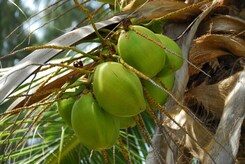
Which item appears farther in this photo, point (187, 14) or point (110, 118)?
point (187, 14)

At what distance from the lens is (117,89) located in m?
1.00

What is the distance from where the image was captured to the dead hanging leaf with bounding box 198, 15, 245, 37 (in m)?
1.40

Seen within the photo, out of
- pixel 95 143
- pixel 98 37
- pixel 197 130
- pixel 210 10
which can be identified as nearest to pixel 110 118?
pixel 95 143

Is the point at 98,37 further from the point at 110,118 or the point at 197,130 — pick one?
the point at 197,130

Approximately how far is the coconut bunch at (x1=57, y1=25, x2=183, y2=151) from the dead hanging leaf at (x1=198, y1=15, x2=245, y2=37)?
33 centimetres

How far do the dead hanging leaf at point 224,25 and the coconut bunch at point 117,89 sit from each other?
0.33 m

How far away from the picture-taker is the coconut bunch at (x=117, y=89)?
1003mm

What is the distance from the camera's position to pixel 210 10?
1.40 meters

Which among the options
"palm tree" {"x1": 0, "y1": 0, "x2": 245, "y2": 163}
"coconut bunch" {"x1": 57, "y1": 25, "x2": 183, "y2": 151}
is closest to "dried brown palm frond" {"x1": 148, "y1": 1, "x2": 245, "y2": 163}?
"palm tree" {"x1": 0, "y1": 0, "x2": 245, "y2": 163}

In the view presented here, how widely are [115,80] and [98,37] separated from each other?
0.57 ft

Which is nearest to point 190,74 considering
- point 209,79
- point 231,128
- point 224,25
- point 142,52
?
point 209,79

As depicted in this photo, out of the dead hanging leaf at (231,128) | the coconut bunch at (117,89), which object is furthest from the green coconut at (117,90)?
the dead hanging leaf at (231,128)

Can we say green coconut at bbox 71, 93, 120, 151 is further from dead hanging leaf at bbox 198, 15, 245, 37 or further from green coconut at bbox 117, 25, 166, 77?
dead hanging leaf at bbox 198, 15, 245, 37

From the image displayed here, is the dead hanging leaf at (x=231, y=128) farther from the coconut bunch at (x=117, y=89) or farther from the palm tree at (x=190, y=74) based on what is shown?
the coconut bunch at (x=117, y=89)
